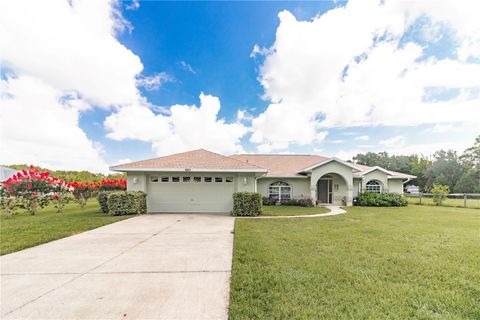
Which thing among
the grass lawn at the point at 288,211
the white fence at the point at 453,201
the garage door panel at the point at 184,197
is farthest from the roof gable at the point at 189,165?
the white fence at the point at 453,201

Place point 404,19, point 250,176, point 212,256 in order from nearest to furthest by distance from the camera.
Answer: point 212,256
point 404,19
point 250,176

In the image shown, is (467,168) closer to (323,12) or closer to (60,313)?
(323,12)

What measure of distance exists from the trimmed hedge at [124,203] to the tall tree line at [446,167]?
4592 cm

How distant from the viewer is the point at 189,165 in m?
11.6

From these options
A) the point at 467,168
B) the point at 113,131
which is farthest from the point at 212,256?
the point at 467,168

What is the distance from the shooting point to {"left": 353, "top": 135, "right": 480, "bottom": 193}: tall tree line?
34.1m

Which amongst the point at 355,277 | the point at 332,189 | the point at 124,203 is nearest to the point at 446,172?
the point at 332,189

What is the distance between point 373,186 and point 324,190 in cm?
430

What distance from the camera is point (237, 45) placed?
46.3ft

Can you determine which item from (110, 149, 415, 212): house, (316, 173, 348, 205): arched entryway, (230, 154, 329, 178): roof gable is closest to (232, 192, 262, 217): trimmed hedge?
(110, 149, 415, 212): house

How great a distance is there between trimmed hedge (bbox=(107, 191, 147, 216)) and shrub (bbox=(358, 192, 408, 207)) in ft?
51.7

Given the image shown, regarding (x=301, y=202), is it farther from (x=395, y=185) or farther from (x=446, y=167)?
(x=446, y=167)

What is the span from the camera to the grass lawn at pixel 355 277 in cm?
276

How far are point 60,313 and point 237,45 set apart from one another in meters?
15.1
